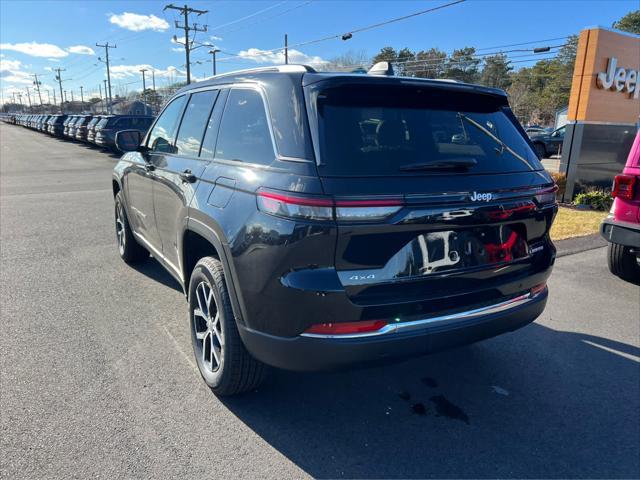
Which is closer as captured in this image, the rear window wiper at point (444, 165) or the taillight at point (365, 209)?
the taillight at point (365, 209)

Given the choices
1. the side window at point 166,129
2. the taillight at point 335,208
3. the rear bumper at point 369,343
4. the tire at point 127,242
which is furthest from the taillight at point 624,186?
the tire at point 127,242

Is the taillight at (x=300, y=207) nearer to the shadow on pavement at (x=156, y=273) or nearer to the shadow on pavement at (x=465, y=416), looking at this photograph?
the shadow on pavement at (x=465, y=416)

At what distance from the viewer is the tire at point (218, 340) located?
107 inches

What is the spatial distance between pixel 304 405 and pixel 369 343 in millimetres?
899

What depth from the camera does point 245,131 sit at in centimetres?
279

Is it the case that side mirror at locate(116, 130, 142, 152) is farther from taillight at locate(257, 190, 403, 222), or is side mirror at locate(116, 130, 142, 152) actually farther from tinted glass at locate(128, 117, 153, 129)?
tinted glass at locate(128, 117, 153, 129)

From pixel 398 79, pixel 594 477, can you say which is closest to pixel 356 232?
pixel 398 79

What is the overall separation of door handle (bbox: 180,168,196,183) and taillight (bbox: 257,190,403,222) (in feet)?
3.60

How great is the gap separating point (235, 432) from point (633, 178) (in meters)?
4.45

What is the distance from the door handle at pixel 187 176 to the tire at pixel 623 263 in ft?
15.5

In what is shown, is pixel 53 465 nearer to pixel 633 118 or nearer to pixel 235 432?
pixel 235 432

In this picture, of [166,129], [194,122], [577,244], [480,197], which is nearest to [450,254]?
[480,197]

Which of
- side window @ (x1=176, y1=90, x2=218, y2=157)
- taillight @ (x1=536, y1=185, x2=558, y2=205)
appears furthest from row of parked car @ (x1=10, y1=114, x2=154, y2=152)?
taillight @ (x1=536, y1=185, x2=558, y2=205)

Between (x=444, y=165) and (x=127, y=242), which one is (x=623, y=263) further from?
(x=127, y=242)
